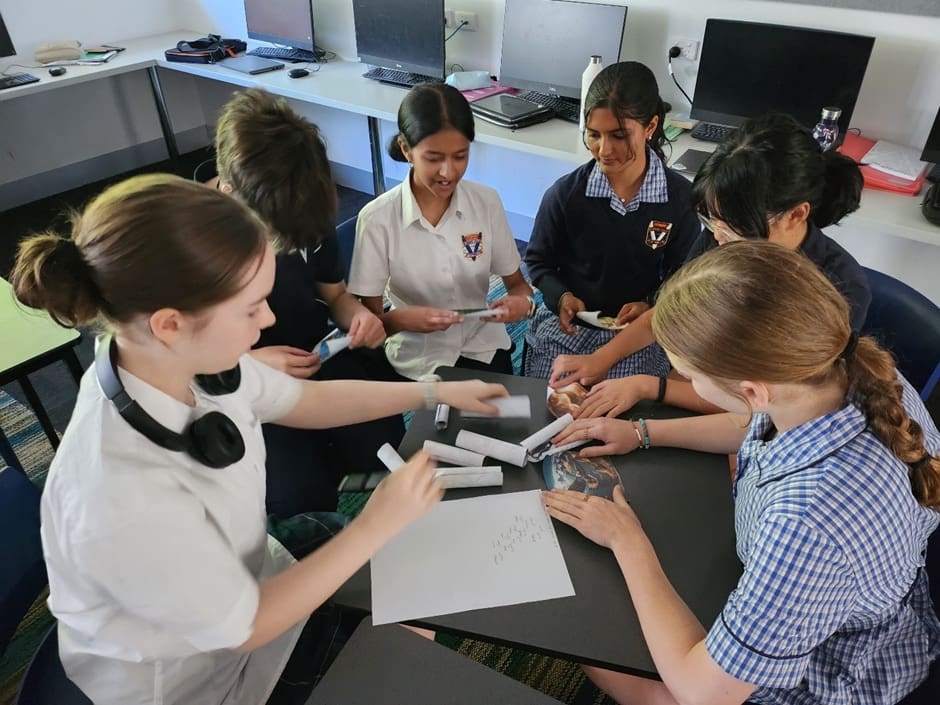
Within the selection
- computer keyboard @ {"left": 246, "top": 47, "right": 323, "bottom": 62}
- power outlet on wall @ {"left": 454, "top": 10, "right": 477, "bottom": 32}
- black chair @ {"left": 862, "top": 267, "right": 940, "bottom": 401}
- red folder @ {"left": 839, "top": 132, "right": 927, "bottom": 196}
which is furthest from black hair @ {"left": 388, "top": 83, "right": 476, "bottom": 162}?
computer keyboard @ {"left": 246, "top": 47, "right": 323, "bottom": 62}

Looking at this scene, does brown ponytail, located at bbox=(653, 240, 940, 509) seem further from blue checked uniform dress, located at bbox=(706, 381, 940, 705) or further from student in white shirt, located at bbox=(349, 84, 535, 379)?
student in white shirt, located at bbox=(349, 84, 535, 379)

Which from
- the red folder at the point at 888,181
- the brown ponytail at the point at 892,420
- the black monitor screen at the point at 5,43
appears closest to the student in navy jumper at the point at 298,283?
the brown ponytail at the point at 892,420

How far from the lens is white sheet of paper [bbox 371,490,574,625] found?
900 millimetres

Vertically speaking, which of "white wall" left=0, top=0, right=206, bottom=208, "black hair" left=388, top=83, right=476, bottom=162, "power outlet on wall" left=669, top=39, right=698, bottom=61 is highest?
"black hair" left=388, top=83, right=476, bottom=162

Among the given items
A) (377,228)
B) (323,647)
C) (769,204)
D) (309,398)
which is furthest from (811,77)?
(323,647)

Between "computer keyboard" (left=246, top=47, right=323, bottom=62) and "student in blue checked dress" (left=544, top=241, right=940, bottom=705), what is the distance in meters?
3.27

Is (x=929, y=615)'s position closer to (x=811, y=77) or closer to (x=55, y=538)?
(x=55, y=538)

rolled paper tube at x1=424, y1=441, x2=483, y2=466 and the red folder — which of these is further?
the red folder

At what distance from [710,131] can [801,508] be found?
2.16 meters

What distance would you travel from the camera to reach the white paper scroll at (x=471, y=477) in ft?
3.48

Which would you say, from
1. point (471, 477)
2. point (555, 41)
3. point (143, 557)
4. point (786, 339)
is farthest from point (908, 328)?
point (555, 41)

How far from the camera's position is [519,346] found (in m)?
2.71

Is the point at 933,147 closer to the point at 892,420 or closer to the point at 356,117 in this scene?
the point at 892,420

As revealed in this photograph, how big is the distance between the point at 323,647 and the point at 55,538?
46 centimetres
